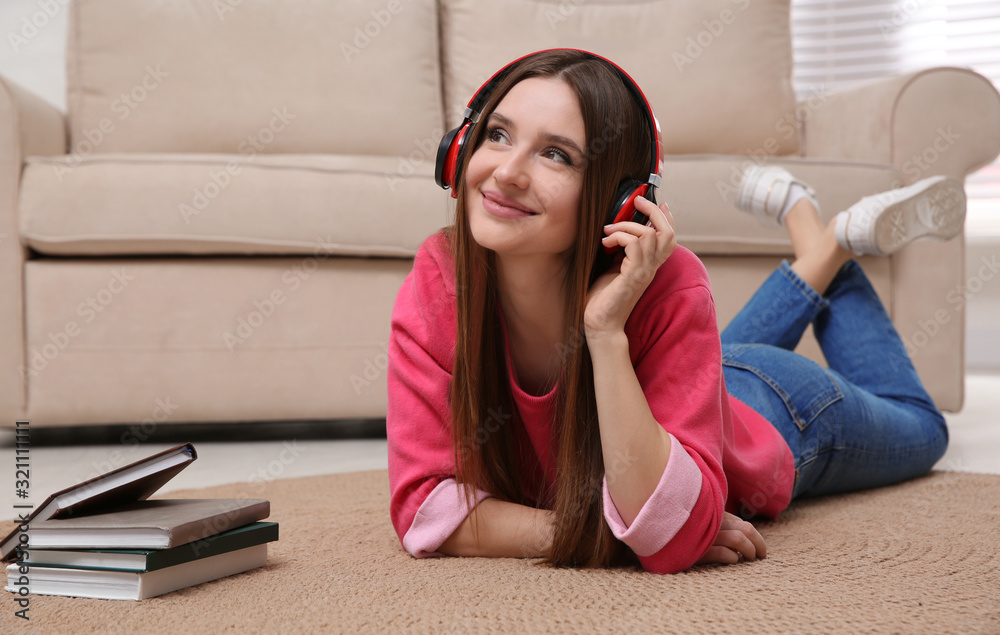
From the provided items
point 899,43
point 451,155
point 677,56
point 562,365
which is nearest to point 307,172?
point 451,155

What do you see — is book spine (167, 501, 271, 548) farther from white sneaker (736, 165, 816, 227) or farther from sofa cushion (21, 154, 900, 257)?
white sneaker (736, 165, 816, 227)

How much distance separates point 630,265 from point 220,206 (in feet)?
3.76

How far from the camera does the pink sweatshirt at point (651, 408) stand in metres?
0.80

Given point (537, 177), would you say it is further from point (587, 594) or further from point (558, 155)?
point (587, 594)

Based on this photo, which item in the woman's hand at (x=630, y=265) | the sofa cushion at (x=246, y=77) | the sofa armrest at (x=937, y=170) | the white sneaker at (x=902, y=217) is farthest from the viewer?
the sofa cushion at (x=246, y=77)

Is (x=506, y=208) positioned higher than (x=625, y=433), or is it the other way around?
(x=506, y=208)

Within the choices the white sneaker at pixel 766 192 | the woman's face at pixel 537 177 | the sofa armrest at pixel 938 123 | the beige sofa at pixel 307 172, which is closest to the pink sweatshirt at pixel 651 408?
the woman's face at pixel 537 177

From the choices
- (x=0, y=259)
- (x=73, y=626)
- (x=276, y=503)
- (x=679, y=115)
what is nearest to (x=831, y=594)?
(x=73, y=626)

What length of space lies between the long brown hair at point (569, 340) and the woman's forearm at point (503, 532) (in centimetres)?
2

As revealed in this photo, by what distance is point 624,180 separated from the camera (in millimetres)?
831

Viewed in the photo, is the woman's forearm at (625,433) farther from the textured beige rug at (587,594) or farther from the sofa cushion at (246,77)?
the sofa cushion at (246,77)

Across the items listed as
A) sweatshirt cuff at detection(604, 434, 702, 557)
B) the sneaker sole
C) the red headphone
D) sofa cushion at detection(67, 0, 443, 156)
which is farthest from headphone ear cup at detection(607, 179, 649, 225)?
sofa cushion at detection(67, 0, 443, 156)

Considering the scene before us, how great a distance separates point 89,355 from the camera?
5.52ft

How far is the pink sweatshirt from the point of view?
0.80 m
